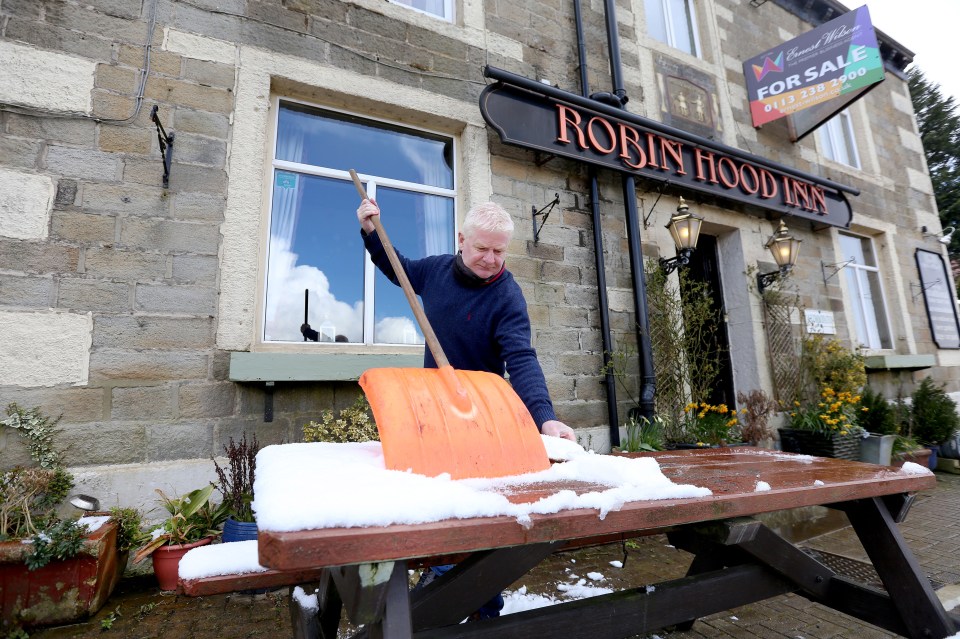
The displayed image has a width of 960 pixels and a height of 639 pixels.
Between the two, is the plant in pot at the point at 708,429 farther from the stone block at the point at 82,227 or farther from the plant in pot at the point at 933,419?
the stone block at the point at 82,227

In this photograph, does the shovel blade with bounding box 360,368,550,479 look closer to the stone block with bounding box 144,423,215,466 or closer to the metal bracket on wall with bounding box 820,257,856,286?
the stone block with bounding box 144,423,215,466

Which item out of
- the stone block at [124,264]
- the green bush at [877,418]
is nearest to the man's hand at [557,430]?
the stone block at [124,264]

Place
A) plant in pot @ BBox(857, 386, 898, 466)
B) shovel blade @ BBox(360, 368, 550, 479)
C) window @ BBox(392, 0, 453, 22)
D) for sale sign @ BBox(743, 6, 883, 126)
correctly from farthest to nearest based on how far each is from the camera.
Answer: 1. for sale sign @ BBox(743, 6, 883, 126)
2. plant in pot @ BBox(857, 386, 898, 466)
3. window @ BBox(392, 0, 453, 22)
4. shovel blade @ BBox(360, 368, 550, 479)

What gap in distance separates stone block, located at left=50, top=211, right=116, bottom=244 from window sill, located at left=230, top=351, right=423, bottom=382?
3.46 ft

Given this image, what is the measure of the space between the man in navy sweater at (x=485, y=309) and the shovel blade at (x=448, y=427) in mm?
517

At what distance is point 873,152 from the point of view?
7.74 metres

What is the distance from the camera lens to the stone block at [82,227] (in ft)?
9.20

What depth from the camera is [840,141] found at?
777 cm

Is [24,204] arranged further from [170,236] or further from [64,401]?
[64,401]

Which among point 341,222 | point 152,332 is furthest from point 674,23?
point 152,332

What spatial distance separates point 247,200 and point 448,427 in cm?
273

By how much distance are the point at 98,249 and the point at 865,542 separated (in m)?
4.24

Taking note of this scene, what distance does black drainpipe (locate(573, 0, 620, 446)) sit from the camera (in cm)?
425

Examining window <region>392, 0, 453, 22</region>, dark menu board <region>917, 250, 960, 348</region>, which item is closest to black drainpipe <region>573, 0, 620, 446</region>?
window <region>392, 0, 453, 22</region>
